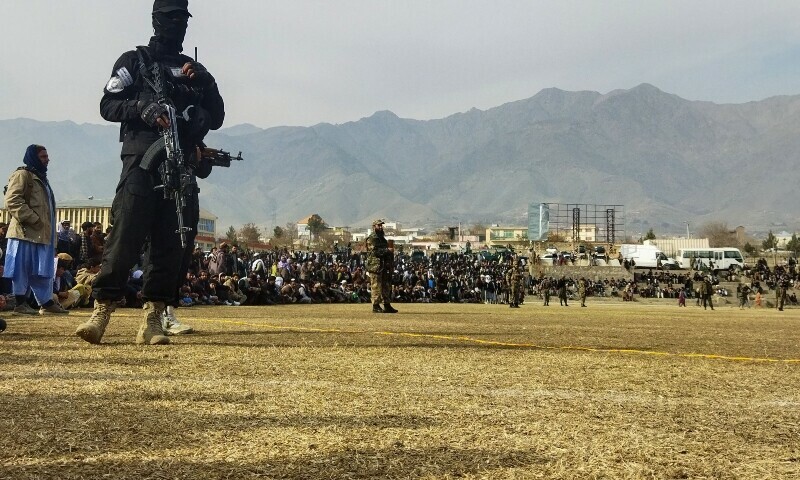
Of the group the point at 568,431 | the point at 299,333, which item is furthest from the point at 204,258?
the point at 568,431

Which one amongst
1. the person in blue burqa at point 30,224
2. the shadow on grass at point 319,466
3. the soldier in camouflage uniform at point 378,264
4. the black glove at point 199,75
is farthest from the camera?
the soldier in camouflage uniform at point 378,264

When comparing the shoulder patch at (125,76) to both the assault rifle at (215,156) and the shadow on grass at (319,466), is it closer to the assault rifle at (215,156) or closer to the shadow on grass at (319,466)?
the assault rifle at (215,156)

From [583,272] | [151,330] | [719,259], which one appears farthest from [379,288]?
[719,259]

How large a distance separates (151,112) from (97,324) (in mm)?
2116

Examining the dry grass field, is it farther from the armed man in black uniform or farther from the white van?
the white van

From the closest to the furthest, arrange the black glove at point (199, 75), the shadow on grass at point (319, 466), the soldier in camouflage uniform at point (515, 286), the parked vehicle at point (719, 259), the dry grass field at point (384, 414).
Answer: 1. the shadow on grass at point (319, 466)
2. the dry grass field at point (384, 414)
3. the black glove at point (199, 75)
4. the soldier in camouflage uniform at point (515, 286)
5. the parked vehicle at point (719, 259)

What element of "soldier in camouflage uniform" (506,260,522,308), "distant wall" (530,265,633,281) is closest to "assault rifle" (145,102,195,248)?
"soldier in camouflage uniform" (506,260,522,308)

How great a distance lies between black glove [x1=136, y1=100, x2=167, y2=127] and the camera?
759cm

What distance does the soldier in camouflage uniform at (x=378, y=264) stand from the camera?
1908 cm

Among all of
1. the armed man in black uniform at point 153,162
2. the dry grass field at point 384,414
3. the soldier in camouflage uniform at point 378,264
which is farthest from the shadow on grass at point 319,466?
the soldier in camouflage uniform at point 378,264

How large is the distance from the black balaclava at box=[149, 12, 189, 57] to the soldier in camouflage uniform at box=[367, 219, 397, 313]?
35.5ft

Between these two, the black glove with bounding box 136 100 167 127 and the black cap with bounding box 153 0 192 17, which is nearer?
the black glove with bounding box 136 100 167 127

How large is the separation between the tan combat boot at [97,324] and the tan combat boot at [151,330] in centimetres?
35

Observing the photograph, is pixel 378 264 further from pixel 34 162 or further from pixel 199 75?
pixel 199 75
